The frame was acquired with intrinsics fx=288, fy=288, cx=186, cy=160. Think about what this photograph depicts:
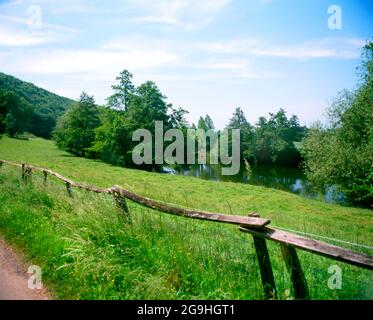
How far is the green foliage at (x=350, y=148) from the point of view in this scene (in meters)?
25.9

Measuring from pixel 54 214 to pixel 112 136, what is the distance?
119ft

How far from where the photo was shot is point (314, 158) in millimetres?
31156

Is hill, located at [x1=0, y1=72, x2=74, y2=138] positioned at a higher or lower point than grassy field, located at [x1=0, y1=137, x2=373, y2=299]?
higher

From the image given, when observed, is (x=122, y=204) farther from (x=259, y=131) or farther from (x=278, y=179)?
(x=259, y=131)

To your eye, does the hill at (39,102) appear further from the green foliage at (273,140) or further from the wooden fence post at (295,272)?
the wooden fence post at (295,272)

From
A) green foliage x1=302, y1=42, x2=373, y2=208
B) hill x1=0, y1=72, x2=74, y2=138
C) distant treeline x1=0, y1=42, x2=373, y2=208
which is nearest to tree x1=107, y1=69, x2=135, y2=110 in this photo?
distant treeline x1=0, y1=42, x2=373, y2=208

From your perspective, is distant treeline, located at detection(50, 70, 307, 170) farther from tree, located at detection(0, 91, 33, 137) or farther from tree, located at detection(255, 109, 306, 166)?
tree, located at detection(0, 91, 33, 137)

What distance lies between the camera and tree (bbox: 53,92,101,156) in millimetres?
50250

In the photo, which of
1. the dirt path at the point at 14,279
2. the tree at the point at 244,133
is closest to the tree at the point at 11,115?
the tree at the point at 244,133

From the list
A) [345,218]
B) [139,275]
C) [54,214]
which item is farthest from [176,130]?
[139,275]

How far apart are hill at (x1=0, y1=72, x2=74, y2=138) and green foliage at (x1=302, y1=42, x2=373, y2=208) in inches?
3443

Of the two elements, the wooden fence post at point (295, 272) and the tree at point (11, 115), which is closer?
the wooden fence post at point (295, 272)

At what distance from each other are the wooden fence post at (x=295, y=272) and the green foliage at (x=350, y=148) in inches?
967
